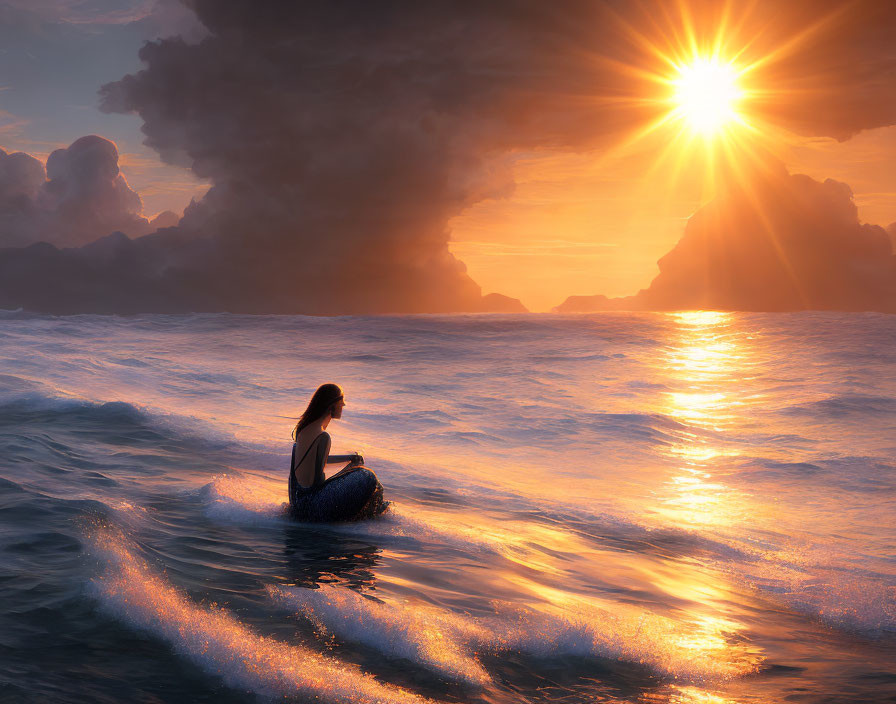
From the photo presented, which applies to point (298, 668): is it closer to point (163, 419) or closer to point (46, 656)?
point (46, 656)

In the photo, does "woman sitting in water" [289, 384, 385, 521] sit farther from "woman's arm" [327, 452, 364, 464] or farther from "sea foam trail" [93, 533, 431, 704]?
"sea foam trail" [93, 533, 431, 704]

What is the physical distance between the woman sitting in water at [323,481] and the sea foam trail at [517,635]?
2.08 m

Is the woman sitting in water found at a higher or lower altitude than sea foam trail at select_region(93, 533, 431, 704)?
higher

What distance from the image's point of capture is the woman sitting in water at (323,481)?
754cm

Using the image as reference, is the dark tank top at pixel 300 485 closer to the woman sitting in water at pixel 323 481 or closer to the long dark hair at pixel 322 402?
the woman sitting in water at pixel 323 481

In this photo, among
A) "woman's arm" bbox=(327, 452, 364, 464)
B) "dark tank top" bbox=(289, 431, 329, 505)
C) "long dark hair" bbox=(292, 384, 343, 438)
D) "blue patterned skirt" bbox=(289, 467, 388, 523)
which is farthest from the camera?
"woman's arm" bbox=(327, 452, 364, 464)

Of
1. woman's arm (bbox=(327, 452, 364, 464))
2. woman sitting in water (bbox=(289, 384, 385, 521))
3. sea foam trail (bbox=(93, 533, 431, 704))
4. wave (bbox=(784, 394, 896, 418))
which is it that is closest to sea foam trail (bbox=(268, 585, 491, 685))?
sea foam trail (bbox=(93, 533, 431, 704))

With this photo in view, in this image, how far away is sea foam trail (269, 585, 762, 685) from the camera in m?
4.73

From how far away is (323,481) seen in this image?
26.1 ft

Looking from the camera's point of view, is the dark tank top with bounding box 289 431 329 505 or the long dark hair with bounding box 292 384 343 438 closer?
the long dark hair with bounding box 292 384 343 438

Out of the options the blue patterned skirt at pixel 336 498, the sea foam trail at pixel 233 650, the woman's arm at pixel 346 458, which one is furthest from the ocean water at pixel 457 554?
the woman's arm at pixel 346 458

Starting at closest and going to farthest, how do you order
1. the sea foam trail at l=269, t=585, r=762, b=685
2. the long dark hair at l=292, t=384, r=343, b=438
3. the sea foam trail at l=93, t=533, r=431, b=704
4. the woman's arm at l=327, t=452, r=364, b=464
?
the sea foam trail at l=93, t=533, r=431, b=704
the sea foam trail at l=269, t=585, r=762, b=685
the long dark hair at l=292, t=384, r=343, b=438
the woman's arm at l=327, t=452, r=364, b=464

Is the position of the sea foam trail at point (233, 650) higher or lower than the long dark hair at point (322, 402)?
lower

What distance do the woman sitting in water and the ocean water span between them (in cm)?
24
